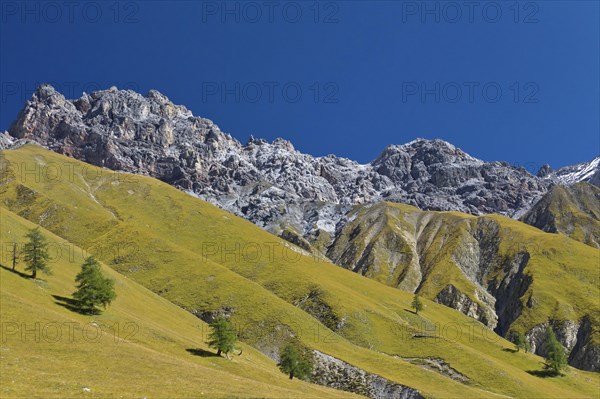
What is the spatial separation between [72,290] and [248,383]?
56.0 metres

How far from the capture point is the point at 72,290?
93312 mm

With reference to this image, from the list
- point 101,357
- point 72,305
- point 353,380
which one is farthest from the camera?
point 353,380

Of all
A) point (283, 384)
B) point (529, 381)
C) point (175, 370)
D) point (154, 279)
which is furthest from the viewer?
point (154, 279)

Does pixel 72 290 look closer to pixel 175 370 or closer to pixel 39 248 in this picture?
pixel 39 248

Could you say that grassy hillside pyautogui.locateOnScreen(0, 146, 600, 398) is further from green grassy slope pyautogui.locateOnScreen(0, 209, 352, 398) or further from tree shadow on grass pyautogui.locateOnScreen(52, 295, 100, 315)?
tree shadow on grass pyautogui.locateOnScreen(52, 295, 100, 315)

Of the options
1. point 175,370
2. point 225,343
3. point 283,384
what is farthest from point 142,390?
point 225,343

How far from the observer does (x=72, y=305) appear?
267 ft

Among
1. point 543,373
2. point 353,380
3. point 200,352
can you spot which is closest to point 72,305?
point 200,352

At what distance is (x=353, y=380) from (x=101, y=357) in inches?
2735

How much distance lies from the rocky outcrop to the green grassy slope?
20.2m

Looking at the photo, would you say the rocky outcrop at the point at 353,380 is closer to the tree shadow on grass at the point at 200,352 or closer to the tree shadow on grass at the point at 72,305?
the tree shadow on grass at the point at 200,352
